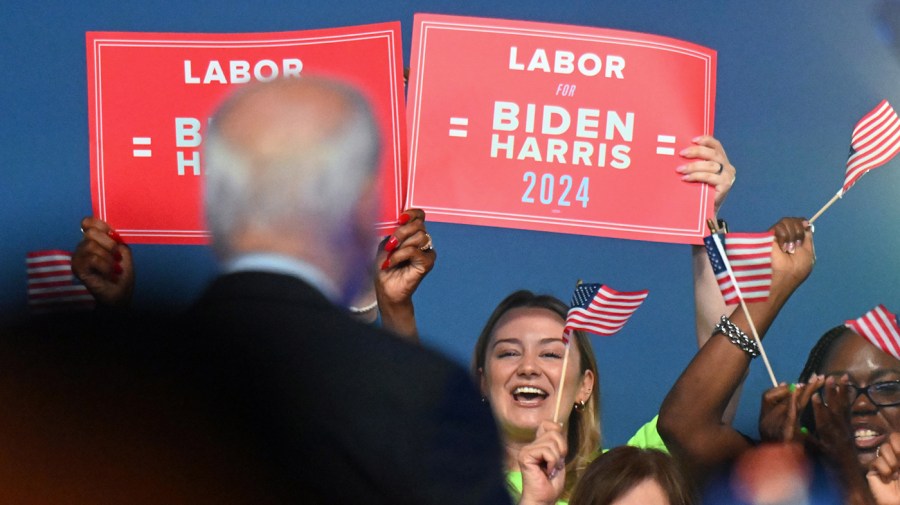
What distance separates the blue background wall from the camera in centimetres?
268

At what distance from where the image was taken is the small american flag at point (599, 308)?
2.45m

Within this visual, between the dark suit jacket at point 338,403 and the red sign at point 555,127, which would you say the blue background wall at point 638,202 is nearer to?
the red sign at point 555,127

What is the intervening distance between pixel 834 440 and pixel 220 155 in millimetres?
1696

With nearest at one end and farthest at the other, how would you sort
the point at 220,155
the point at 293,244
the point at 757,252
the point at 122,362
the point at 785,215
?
the point at 122,362, the point at 293,244, the point at 220,155, the point at 757,252, the point at 785,215

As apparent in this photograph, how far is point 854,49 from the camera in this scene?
2.92 meters

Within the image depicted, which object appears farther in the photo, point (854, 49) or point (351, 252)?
point (854, 49)

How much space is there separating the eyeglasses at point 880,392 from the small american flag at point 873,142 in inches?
17.1

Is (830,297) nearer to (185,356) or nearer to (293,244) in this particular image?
(293,244)

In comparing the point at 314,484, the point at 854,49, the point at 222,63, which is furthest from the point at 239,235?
the point at 854,49

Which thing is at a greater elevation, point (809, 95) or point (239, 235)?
point (809, 95)

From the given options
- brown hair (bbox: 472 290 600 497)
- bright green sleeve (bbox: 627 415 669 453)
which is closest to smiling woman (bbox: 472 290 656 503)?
brown hair (bbox: 472 290 600 497)

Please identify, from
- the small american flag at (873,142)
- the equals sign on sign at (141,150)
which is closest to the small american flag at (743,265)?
the small american flag at (873,142)

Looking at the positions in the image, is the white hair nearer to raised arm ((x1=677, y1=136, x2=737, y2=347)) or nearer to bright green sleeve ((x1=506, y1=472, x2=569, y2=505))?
bright green sleeve ((x1=506, y1=472, x2=569, y2=505))

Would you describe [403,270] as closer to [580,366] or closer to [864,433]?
[580,366]
